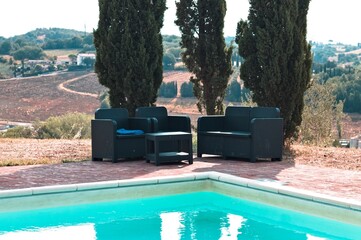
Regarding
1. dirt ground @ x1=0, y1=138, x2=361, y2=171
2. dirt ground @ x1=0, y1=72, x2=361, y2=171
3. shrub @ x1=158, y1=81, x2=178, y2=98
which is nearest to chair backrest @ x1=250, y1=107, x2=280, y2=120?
dirt ground @ x1=0, y1=138, x2=361, y2=171

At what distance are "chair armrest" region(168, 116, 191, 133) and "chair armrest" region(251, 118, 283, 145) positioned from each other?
1125 millimetres

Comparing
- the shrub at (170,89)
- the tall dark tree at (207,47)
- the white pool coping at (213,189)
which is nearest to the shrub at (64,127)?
the tall dark tree at (207,47)

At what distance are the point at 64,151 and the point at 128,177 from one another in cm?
348

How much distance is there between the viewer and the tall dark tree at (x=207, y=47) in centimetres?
1143

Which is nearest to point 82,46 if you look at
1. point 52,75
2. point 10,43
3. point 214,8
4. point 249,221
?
point 10,43

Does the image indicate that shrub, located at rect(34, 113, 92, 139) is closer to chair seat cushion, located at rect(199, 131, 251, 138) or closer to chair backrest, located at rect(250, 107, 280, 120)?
chair seat cushion, located at rect(199, 131, 251, 138)

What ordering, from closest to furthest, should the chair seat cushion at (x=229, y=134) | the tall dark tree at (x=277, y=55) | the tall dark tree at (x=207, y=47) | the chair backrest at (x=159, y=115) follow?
the chair seat cushion at (x=229, y=134)
the chair backrest at (x=159, y=115)
the tall dark tree at (x=277, y=55)
the tall dark tree at (x=207, y=47)

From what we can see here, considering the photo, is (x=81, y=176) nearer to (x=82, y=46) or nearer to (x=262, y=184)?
(x=262, y=184)

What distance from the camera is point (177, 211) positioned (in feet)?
20.5

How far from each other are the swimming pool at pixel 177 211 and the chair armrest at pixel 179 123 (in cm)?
195

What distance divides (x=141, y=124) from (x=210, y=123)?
1.19m

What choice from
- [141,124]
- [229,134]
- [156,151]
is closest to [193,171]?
[156,151]

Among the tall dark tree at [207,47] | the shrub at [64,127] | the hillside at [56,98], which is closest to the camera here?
the tall dark tree at [207,47]

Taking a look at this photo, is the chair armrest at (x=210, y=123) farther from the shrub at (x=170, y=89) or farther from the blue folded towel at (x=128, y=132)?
the shrub at (x=170, y=89)
